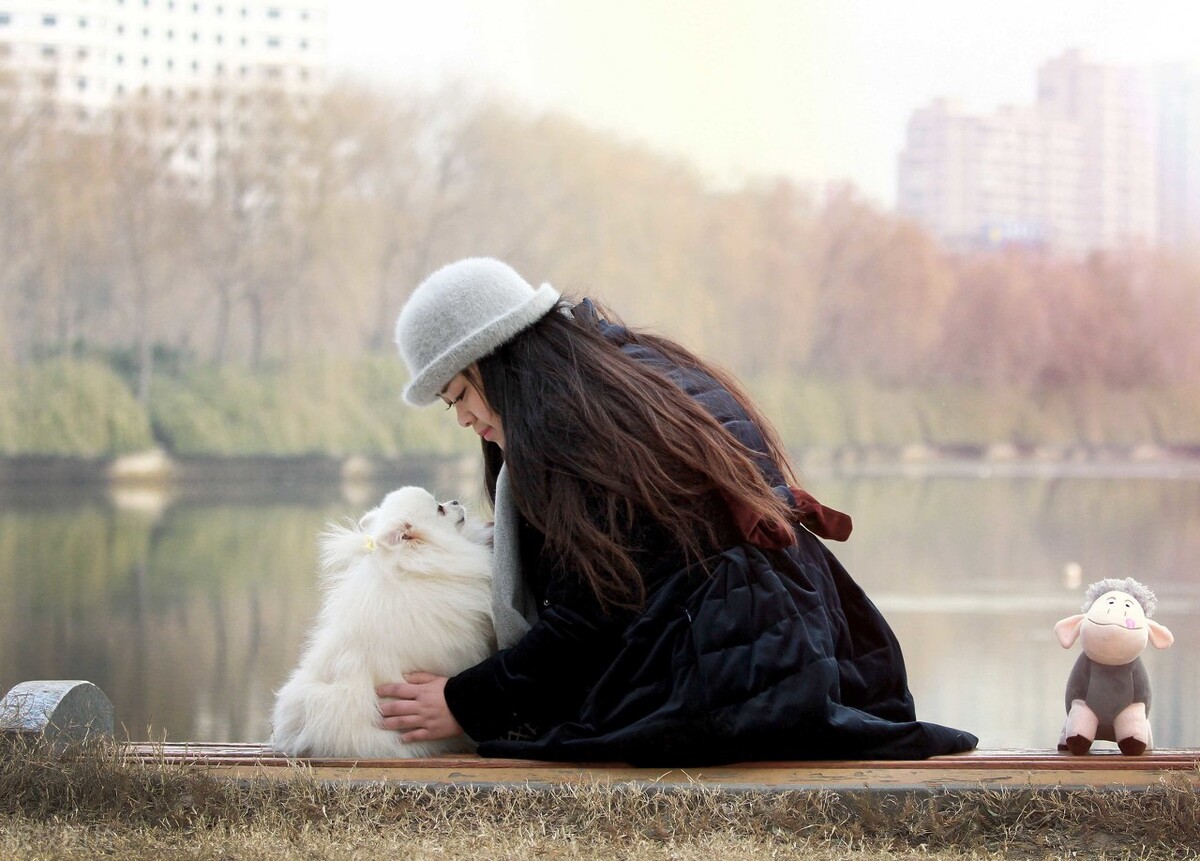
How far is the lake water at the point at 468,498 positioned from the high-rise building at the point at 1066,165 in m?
2.16

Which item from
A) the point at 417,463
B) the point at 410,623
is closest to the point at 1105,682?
the point at 410,623

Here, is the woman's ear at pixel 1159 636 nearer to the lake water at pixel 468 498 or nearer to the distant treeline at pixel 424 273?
the lake water at pixel 468 498

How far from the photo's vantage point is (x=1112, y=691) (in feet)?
4.90

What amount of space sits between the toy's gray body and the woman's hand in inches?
28.8

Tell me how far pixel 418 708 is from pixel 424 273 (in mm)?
9617

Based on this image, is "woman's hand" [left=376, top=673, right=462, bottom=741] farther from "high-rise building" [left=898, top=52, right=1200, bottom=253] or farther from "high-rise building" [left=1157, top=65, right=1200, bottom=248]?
"high-rise building" [left=1157, top=65, right=1200, bottom=248]

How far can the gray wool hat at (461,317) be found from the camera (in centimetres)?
141

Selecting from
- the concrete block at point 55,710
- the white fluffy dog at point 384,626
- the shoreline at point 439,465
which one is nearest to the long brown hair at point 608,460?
the white fluffy dog at point 384,626

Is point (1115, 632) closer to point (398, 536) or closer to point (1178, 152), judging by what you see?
point (398, 536)

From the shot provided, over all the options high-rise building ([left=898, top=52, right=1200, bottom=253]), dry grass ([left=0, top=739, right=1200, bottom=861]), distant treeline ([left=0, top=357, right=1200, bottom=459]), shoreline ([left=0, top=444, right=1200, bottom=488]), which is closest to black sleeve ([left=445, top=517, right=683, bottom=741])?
dry grass ([left=0, top=739, right=1200, bottom=861])

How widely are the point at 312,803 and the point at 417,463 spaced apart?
9.74 meters

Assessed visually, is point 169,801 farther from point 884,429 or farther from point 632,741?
point 884,429

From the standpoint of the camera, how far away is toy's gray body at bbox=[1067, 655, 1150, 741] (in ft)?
4.89

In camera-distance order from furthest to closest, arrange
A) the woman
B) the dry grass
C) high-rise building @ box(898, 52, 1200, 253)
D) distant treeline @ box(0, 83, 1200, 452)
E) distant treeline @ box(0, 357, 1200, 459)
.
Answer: high-rise building @ box(898, 52, 1200, 253) → distant treeline @ box(0, 83, 1200, 452) → distant treeline @ box(0, 357, 1200, 459) → the woman → the dry grass
